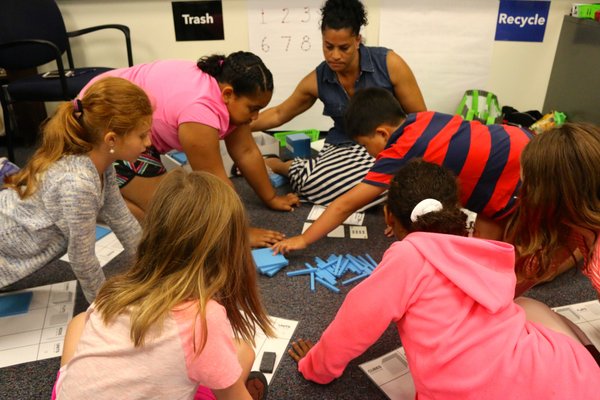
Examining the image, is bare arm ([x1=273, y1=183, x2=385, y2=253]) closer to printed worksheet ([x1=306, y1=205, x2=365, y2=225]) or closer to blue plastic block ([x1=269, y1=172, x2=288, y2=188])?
printed worksheet ([x1=306, y1=205, x2=365, y2=225])

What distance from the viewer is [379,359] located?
1.22 meters

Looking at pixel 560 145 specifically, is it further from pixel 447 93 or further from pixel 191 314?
pixel 447 93

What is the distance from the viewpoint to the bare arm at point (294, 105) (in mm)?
2150

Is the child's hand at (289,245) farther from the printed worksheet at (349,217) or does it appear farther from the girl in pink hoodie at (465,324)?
the girl in pink hoodie at (465,324)

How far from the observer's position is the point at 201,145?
1.60m

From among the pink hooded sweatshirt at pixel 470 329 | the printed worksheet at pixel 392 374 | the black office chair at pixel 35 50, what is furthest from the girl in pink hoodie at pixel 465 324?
the black office chair at pixel 35 50

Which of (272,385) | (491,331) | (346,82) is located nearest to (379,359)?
(272,385)

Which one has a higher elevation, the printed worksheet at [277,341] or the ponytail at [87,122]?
the ponytail at [87,122]

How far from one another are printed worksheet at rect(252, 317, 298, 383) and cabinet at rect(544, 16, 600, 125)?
6.33 ft

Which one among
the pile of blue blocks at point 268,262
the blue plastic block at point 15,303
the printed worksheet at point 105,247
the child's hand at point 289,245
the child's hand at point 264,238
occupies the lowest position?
the blue plastic block at point 15,303

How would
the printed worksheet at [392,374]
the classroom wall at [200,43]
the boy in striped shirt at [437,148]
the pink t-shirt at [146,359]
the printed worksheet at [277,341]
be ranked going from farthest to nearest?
the classroom wall at [200,43] < the boy in striped shirt at [437,148] < the printed worksheet at [277,341] < the printed worksheet at [392,374] < the pink t-shirt at [146,359]

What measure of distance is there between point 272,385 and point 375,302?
16.6 inches

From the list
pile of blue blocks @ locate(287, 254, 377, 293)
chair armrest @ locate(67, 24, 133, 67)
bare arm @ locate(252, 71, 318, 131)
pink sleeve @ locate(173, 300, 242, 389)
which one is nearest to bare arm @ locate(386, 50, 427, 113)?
bare arm @ locate(252, 71, 318, 131)

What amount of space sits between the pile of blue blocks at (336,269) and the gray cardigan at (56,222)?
2.11 feet
